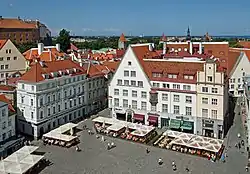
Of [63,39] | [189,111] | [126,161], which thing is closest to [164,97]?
[189,111]

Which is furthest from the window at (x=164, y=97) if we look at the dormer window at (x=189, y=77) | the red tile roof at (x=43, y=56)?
the red tile roof at (x=43, y=56)

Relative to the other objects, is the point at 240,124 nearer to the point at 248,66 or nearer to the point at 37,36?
the point at 248,66

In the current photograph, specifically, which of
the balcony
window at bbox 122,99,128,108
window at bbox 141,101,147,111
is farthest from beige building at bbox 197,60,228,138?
window at bbox 122,99,128,108

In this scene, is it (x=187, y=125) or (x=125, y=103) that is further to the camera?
(x=125, y=103)

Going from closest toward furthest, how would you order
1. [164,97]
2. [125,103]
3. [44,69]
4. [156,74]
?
[44,69]
[164,97]
[156,74]
[125,103]

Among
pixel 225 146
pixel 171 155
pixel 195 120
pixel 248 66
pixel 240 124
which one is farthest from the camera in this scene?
pixel 248 66

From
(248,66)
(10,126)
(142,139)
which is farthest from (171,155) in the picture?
(248,66)

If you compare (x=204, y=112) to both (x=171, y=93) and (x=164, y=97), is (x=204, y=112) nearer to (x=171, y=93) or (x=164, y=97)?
(x=171, y=93)
